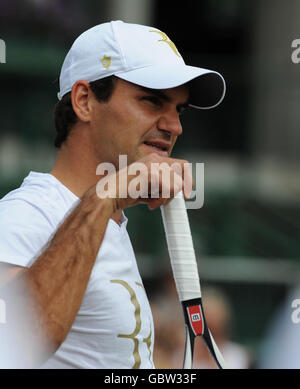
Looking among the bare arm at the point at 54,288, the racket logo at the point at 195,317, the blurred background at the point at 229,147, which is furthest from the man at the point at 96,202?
the blurred background at the point at 229,147

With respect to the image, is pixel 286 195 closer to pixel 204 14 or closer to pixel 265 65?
pixel 265 65

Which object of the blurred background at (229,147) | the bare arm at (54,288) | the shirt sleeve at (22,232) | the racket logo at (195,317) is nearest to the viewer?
the bare arm at (54,288)

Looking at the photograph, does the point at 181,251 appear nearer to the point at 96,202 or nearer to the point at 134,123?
the point at 96,202

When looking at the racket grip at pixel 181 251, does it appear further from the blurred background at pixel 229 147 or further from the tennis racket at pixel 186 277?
the blurred background at pixel 229 147

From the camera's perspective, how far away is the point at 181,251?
2646 millimetres

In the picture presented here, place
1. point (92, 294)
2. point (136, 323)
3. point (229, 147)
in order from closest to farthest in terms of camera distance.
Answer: point (92, 294), point (136, 323), point (229, 147)

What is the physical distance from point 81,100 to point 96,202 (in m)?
0.54

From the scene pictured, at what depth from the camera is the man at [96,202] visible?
2352 millimetres

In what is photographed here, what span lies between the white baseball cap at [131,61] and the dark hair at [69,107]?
0.02m

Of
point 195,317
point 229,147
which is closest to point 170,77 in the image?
point 195,317

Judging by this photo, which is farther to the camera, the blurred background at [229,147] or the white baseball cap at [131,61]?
the blurred background at [229,147]

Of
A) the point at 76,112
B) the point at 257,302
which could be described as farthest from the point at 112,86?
the point at 257,302

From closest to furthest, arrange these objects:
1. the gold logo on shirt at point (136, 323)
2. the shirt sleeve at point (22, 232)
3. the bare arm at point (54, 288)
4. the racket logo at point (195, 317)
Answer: the bare arm at point (54, 288) < the shirt sleeve at point (22, 232) < the racket logo at point (195, 317) < the gold logo on shirt at point (136, 323)

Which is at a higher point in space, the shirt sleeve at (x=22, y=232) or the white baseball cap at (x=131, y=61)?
the white baseball cap at (x=131, y=61)
